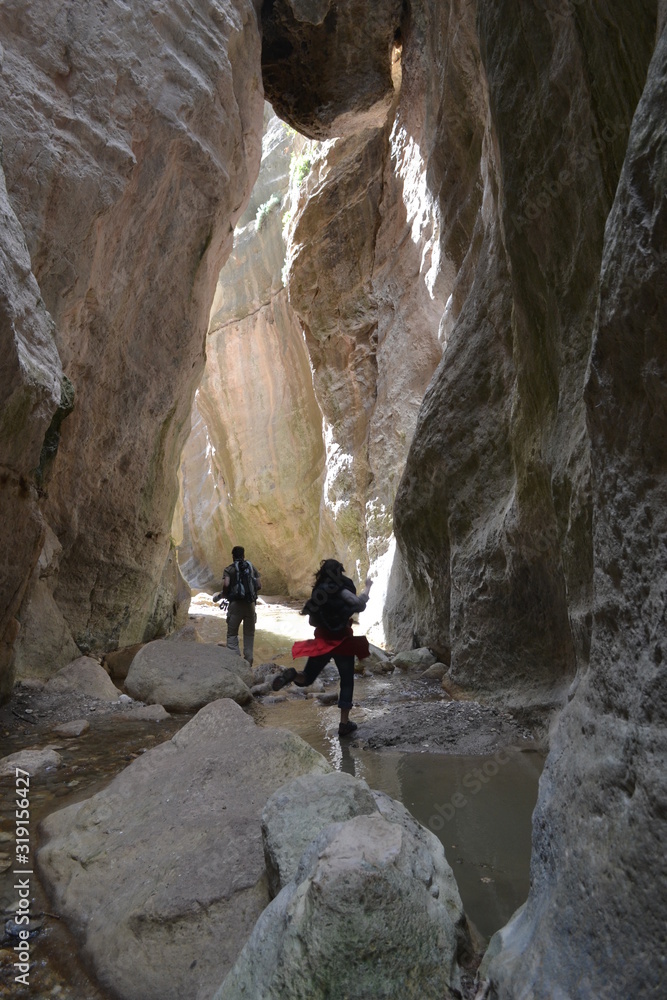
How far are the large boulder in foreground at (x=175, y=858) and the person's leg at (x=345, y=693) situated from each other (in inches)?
56.2

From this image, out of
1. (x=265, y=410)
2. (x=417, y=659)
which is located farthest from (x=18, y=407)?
(x=265, y=410)

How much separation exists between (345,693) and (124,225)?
20.0 feet

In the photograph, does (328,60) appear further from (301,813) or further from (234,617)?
(301,813)

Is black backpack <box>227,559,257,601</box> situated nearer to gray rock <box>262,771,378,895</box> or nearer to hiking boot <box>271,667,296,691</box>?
hiking boot <box>271,667,296,691</box>

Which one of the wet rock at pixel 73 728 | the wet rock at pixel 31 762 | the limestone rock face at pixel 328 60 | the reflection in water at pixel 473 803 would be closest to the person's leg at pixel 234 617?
the wet rock at pixel 73 728

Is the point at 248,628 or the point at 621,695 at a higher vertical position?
the point at 621,695

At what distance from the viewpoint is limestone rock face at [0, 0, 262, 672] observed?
680cm

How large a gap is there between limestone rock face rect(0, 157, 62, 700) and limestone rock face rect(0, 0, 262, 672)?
1.10ft

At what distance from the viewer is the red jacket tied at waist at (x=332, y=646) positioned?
5.46 meters

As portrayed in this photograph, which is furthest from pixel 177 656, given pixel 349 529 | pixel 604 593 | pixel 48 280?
pixel 349 529

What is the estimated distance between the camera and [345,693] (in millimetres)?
5348

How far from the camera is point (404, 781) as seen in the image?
416cm

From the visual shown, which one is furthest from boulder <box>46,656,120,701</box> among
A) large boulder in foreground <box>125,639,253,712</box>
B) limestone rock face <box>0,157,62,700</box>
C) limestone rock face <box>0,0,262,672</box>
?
limestone rock face <box>0,0,262,672</box>

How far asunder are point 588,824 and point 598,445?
4.09ft
